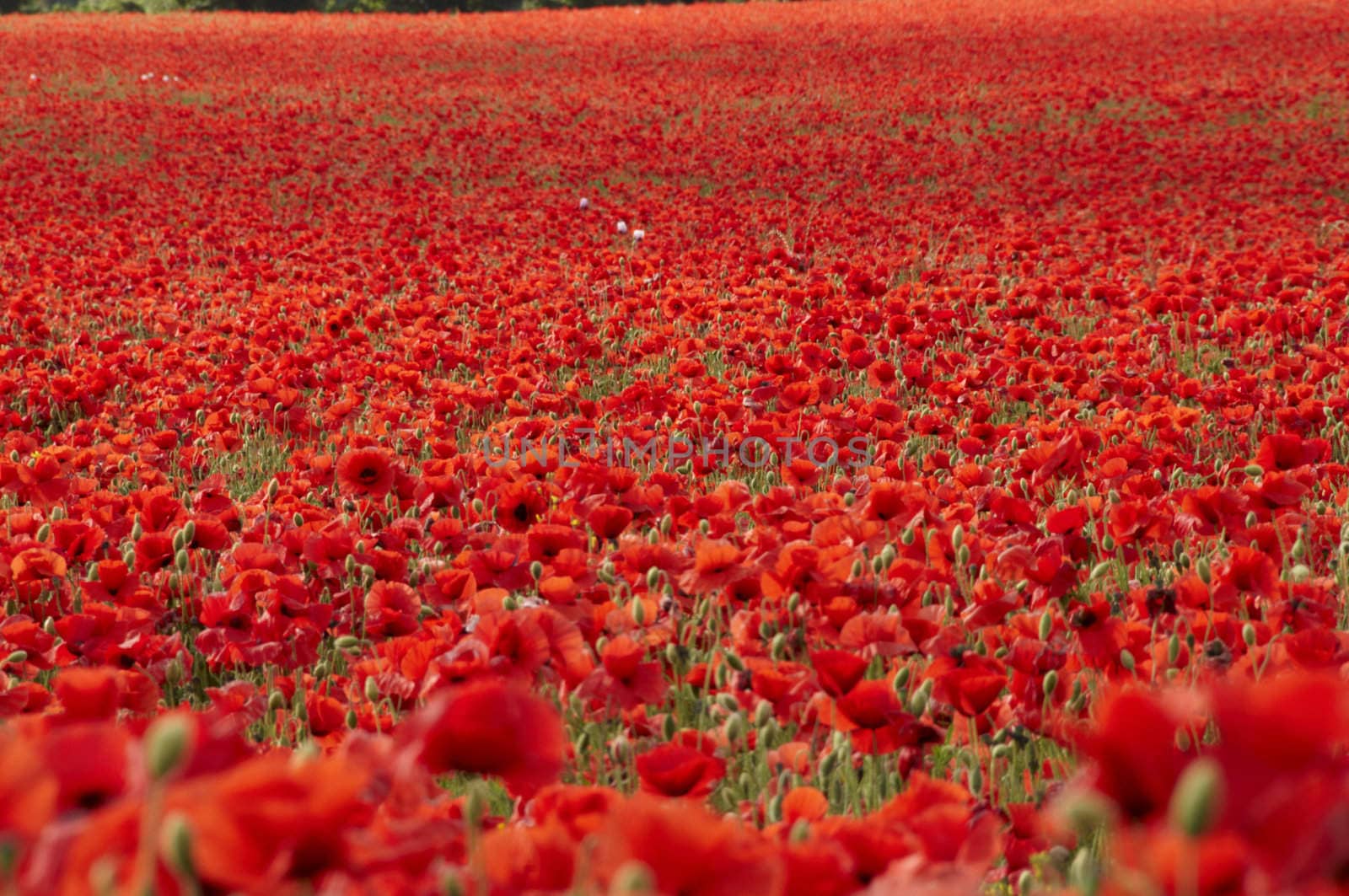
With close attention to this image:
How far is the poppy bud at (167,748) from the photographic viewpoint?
2.11 ft

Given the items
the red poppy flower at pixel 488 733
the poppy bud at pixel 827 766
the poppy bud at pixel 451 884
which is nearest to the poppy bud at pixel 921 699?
the poppy bud at pixel 827 766

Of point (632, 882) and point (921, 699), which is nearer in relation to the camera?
point (632, 882)

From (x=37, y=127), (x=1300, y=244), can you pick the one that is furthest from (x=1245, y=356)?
(x=37, y=127)

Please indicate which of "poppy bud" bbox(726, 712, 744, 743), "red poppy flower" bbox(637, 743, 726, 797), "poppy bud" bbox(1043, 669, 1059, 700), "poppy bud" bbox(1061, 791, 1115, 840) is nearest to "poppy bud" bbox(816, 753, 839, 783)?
"poppy bud" bbox(726, 712, 744, 743)

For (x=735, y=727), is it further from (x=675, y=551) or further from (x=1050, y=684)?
(x=675, y=551)

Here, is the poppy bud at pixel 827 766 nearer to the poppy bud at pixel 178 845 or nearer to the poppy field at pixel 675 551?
the poppy field at pixel 675 551

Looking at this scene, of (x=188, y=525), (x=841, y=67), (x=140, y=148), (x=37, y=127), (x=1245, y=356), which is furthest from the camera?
(x=841, y=67)

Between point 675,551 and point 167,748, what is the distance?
172 centimetres

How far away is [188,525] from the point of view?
2520mm

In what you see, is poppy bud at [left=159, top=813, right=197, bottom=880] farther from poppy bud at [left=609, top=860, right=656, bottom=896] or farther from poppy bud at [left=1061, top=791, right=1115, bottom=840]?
poppy bud at [left=1061, top=791, right=1115, bottom=840]

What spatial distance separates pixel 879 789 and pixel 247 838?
49.8 inches

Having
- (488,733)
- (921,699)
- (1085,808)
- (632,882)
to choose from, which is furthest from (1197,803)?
(921,699)

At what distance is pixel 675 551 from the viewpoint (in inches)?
92.2

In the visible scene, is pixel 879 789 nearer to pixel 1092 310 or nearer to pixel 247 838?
pixel 247 838
